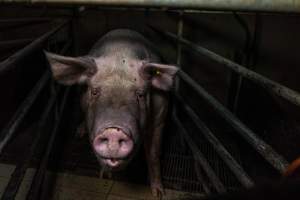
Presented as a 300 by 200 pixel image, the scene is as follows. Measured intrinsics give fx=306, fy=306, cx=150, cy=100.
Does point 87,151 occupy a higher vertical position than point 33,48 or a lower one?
lower

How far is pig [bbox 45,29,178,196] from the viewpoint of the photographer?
6.07ft

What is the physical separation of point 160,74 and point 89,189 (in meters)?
1.28

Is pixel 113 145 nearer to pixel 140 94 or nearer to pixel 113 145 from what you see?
pixel 113 145

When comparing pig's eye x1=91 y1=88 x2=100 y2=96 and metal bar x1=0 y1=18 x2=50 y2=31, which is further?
metal bar x1=0 y1=18 x2=50 y2=31

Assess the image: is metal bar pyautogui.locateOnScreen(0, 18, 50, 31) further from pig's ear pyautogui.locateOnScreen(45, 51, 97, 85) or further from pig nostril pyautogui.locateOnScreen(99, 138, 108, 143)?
pig nostril pyautogui.locateOnScreen(99, 138, 108, 143)

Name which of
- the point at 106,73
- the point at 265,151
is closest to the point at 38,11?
the point at 106,73

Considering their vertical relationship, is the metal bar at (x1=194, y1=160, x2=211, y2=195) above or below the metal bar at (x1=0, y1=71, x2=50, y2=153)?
below

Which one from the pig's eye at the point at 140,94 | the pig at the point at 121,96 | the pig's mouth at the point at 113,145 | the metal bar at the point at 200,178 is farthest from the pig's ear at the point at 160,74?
the metal bar at the point at 200,178

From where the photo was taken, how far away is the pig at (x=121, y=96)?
72.9 inches

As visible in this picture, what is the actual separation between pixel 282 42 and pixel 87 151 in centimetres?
260

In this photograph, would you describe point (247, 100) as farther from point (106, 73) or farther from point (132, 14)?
point (106, 73)

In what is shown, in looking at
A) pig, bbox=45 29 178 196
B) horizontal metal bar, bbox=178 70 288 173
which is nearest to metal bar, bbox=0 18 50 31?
pig, bbox=45 29 178 196

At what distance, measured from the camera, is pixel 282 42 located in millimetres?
3613

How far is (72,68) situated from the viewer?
7.55 feet
